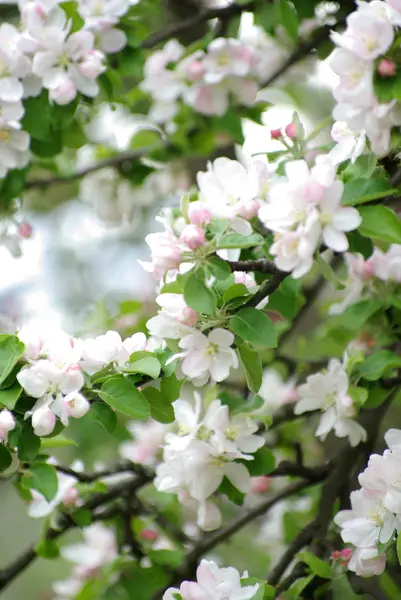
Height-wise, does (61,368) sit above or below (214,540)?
above

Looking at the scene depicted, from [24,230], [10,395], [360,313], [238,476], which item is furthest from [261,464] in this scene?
[24,230]

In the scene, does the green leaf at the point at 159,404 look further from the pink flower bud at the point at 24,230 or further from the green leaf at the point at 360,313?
the pink flower bud at the point at 24,230

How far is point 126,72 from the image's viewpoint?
1.43m

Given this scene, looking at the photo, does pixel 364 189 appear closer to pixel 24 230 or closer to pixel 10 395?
pixel 10 395

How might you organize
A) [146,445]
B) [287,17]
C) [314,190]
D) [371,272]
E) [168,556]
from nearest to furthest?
[314,190]
[371,272]
[168,556]
[287,17]
[146,445]

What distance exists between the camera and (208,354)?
0.91 metres

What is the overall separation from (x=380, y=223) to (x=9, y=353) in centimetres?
42

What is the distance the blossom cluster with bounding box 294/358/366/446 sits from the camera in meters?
1.13

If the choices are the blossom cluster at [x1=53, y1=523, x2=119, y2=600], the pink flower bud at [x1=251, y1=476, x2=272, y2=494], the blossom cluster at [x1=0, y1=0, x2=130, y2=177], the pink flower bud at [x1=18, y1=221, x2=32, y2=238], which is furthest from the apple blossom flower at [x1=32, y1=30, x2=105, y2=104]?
the pink flower bud at [x1=251, y1=476, x2=272, y2=494]

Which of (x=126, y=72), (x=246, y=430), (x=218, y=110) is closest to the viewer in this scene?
(x=246, y=430)

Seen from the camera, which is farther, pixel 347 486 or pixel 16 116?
pixel 347 486

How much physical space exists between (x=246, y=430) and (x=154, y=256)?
0.32 meters

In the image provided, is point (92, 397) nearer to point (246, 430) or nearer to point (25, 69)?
point (246, 430)

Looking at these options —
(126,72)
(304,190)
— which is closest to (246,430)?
(304,190)
